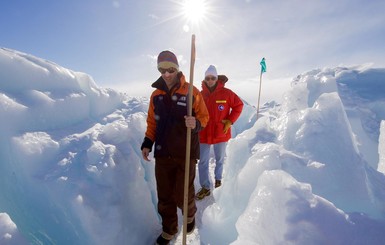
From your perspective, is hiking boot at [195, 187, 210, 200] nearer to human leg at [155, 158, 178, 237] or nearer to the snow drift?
the snow drift

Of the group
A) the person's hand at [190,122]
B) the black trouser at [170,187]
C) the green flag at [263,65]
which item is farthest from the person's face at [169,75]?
the green flag at [263,65]

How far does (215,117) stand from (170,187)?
1508mm

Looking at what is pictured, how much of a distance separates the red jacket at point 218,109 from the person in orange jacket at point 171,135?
107 cm

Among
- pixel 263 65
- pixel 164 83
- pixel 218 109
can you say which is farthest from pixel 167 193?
pixel 263 65

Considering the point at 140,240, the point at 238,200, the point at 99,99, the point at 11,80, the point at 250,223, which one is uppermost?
the point at 11,80

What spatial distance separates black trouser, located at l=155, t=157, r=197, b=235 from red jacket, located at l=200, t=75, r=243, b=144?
1.14 metres

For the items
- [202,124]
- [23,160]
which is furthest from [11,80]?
[202,124]

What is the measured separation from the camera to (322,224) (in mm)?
1677

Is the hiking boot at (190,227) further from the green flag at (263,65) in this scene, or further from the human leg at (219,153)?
the green flag at (263,65)

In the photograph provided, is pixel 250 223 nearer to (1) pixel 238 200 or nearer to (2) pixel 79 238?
(1) pixel 238 200

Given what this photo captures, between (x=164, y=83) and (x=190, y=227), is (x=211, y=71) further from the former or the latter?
(x=190, y=227)

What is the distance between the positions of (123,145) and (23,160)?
3.39 ft

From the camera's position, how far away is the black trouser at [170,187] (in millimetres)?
2727

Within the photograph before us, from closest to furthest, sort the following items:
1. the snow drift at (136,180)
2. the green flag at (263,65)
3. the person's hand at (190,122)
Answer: the snow drift at (136,180)
the person's hand at (190,122)
the green flag at (263,65)
